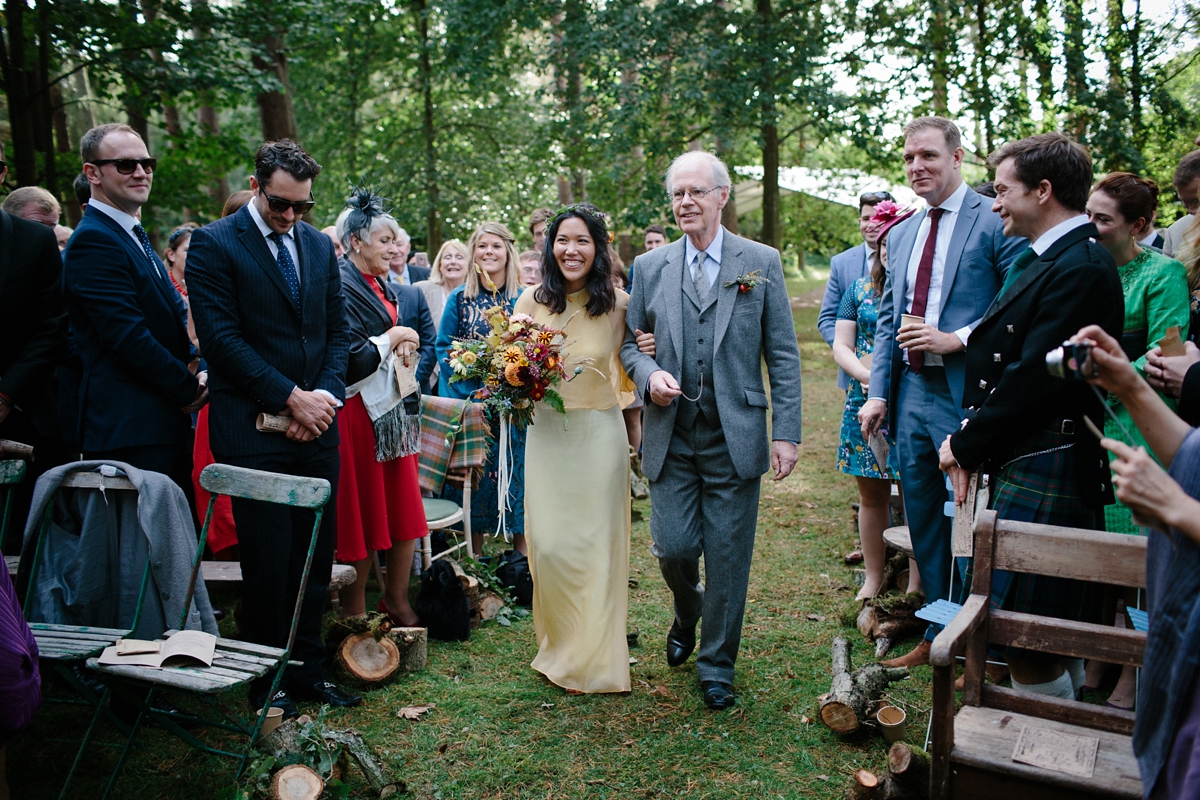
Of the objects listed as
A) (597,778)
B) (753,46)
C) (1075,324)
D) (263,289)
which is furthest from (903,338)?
(753,46)

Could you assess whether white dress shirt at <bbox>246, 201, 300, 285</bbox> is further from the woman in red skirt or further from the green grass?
the green grass

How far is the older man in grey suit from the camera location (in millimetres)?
4008

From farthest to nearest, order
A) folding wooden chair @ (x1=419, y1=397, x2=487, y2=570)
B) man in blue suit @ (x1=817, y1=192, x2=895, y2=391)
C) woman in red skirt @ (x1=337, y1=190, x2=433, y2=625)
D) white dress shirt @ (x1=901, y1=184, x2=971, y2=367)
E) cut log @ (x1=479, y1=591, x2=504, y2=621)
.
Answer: folding wooden chair @ (x1=419, y1=397, x2=487, y2=570)
man in blue suit @ (x1=817, y1=192, x2=895, y2=391)
cut log @ (x1=479, y1=591, x2=504, y2=621)
woman in red skirt @ (x1=337, y1=190, x2=433, y2=625)
white dress shirt @ (x1=901, y1=184, x2=971, y2=367)

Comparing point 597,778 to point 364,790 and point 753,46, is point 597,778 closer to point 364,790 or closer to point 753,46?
point 364,790

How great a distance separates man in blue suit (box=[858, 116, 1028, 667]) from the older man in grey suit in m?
0.54

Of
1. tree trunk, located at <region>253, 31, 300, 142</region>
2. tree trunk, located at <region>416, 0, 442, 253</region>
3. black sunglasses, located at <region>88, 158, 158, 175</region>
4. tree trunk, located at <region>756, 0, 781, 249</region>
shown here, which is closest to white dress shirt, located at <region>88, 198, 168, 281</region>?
black sunglasses, located at <region>88, 158, 158, 175</region>

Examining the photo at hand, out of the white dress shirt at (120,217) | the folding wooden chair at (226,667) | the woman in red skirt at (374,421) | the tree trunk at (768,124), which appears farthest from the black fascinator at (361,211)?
the tree trunk at (768,124)

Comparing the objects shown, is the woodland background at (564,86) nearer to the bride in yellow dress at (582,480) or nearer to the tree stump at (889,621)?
the bride in yellow dress at (582,480)

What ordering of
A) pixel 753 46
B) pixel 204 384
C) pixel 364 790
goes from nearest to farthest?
pixel 364 790, pixel 204 384, pixel 753 46

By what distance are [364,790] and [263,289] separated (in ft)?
7.09

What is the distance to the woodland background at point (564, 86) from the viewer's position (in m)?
9.22

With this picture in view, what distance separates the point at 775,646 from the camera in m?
4.79

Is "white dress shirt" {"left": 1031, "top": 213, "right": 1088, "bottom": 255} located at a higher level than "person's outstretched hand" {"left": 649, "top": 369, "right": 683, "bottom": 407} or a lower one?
higher

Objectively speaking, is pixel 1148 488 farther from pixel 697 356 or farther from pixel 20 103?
pixel 20 103
